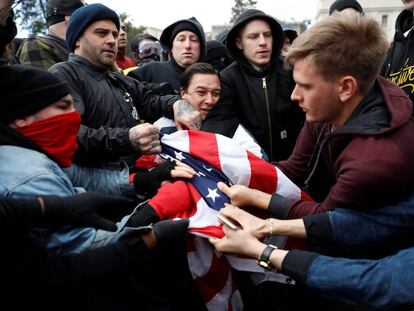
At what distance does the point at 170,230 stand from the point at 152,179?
61 cm

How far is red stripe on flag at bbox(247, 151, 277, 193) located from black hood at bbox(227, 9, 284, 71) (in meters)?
1.41

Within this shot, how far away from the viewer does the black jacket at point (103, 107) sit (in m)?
2.46

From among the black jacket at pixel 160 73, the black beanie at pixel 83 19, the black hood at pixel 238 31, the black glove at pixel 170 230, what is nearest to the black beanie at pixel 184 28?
the black jacket at pixel 160 73

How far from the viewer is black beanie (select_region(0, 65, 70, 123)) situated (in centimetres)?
170

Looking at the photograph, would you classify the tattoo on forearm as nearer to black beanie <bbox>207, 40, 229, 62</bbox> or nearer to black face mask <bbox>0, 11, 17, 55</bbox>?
black face mask <bbox>0, 11, 17, 55</bbox>

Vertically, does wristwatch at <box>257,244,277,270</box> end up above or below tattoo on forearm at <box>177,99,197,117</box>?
below

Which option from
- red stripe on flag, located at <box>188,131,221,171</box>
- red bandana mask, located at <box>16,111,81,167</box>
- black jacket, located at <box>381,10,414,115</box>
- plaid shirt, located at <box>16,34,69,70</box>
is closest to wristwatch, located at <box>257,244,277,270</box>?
red stripe on flag, located at <box>188,131,221,171</box>

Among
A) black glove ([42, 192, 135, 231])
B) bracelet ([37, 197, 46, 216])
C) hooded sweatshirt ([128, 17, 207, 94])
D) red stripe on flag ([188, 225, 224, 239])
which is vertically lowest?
red stripe on flag ([188, 225, 224, 239])

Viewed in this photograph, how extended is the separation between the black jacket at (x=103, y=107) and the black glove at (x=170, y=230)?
0.71 meters

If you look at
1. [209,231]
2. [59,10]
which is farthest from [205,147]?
[59,10]

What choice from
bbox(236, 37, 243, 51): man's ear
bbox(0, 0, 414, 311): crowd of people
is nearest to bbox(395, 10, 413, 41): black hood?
bbox(236, 37, 243, 51): man's ear

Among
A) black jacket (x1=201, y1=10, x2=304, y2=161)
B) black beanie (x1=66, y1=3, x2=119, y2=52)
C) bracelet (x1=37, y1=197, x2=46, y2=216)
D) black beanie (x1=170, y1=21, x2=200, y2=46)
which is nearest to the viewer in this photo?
bracelet (x1=37, y1=197, x2=46, y2=216)

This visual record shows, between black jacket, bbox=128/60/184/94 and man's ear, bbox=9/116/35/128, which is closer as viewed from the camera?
man's ear, bbox=9/116/35/128

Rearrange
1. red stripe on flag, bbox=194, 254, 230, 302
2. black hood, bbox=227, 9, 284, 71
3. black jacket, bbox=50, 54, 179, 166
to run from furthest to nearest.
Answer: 1. black hood, bbox=227, 9, 284, 71
2. black jacket, bbox=50, 54, 179, 166
3. red stripe on flag, bbox=194, 254, 230, 302
